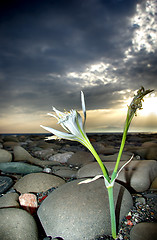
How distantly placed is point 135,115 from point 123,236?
3.76 feet

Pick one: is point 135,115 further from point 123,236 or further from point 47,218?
point 47,218

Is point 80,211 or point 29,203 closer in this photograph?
point 80,211

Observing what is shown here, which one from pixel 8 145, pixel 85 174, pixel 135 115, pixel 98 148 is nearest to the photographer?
pixel 135 115

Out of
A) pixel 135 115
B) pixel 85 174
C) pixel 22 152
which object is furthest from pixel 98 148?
pixel 135 115

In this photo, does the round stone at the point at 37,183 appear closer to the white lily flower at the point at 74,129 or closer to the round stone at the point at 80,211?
the round stone at the point at 80,211

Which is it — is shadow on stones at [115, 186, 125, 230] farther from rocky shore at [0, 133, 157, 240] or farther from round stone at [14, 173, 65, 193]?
round stone at [14, 173, 65, 193]

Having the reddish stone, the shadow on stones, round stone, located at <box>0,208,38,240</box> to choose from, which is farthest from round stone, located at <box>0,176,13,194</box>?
the shadow on stones

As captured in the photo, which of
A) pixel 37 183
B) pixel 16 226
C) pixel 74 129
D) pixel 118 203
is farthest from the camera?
pixel 37 183

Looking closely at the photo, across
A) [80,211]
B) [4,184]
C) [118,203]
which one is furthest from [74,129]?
[4,184]

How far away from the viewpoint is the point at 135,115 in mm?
1078

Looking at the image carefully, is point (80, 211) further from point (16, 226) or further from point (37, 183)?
point (37, 183)

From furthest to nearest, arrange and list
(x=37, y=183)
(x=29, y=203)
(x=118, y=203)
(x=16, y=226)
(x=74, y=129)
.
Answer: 1. (x=37, y=183)
2. (x=29, y=203)
3. (x=118, y=203)
4. (x=16, y=226)
5. (x=74, y=129)

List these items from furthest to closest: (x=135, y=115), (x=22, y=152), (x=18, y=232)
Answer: (x=22, y=152), (x=18, y=232), (x=135, y=115)

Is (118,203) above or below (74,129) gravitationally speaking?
below
